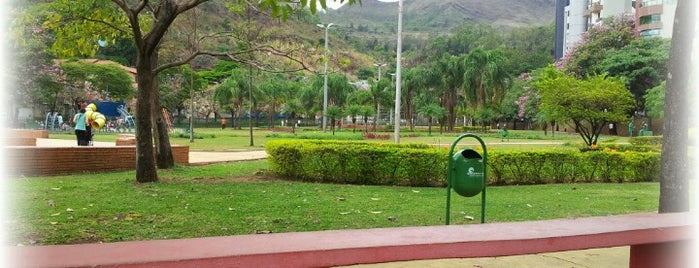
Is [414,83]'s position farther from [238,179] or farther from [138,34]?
[138,34]

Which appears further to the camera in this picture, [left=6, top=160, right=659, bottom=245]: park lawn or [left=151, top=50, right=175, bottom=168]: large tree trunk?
[left=151, top=50, right=175, bottom=168]: large tree trunk

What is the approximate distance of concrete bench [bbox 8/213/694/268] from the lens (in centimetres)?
225

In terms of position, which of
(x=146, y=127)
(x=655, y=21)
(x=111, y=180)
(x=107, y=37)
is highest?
(x=655, y=21)

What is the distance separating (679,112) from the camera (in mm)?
5312

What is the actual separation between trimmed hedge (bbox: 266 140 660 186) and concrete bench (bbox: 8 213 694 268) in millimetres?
5436

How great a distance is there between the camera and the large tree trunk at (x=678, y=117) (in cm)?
521

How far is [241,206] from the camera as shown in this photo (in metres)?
6.30

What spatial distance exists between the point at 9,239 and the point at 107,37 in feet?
17.7

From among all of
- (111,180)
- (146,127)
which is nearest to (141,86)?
(146,127)

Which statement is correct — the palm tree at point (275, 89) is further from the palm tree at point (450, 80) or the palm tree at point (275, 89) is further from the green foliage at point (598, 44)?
the green foliage at point (598, 44)

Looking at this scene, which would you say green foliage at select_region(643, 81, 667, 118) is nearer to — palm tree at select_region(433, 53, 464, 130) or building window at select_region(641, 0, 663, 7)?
palm tree at select_region(433, 53, 464, 130)

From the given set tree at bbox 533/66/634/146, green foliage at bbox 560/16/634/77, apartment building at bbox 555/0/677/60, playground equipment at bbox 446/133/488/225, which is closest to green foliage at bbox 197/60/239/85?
green foliage at bbox 560/16/634/77

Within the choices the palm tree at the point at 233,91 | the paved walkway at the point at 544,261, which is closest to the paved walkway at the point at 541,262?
the paved walkway at the point at 544,261

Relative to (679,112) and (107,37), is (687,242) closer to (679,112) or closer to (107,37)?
(679,112)
